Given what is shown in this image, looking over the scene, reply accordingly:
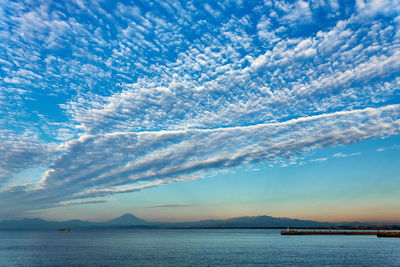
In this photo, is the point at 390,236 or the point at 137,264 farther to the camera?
the point at 390,236

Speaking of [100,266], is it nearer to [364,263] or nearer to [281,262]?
[281,262]

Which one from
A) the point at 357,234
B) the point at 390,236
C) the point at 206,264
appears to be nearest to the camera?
the point at 206,264

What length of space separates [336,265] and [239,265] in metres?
20.3

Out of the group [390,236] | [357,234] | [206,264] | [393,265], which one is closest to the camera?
[393,265]

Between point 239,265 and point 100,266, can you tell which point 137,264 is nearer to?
point 100,266

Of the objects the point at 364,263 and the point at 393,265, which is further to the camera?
the point at 364,263

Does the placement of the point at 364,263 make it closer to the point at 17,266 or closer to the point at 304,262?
the point at 304,262

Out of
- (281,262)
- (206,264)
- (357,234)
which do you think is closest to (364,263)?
(281,262)

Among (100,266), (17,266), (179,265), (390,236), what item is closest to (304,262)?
(179,265)

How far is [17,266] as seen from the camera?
60.9 meters

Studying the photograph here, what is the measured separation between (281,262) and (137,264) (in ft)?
105

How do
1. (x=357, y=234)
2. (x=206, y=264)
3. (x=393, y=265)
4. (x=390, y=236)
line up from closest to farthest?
(x=393, y=265), (x=206, y=264), (x=390, y=236), (x=357, y=234)

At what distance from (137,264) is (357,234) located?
190186 millimetres

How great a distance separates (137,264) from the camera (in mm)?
61906
